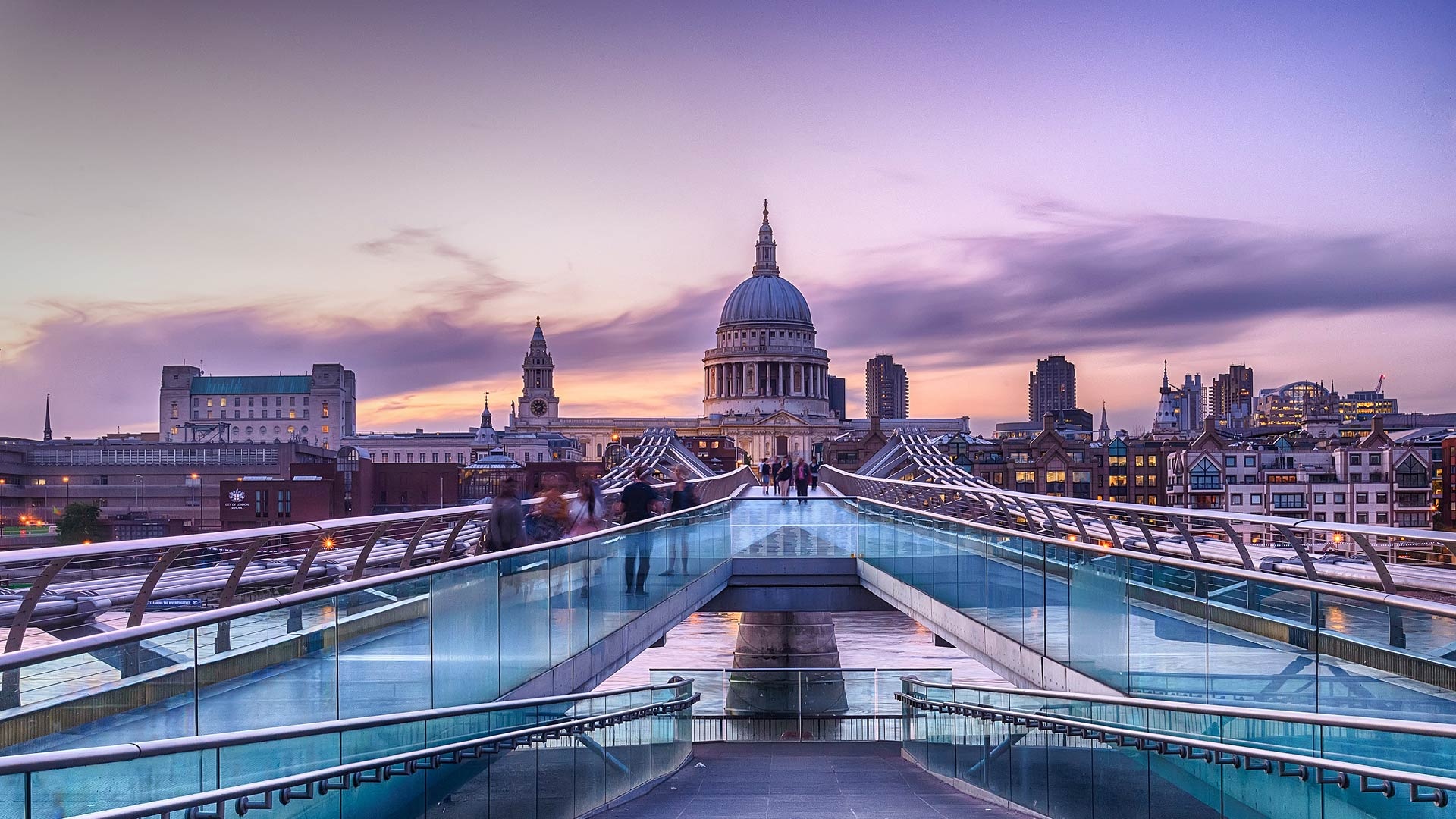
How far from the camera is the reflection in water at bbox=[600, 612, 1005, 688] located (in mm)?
37969

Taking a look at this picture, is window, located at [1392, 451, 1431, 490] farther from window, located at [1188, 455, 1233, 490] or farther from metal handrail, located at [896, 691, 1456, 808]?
metal handrail, located at [896, 691, 1456, 808]

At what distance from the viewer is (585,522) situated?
40.7 feet

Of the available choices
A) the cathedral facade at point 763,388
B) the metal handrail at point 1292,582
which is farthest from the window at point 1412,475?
the metal handrail at point 1292,582

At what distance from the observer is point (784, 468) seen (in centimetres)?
4559

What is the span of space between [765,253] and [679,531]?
6849 inches

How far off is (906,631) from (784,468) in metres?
12.3

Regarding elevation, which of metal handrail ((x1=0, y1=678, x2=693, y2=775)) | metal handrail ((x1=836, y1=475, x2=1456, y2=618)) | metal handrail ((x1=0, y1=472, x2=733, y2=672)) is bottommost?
metal handrail ((x1=0, y1=678, x2=693, y2=775))

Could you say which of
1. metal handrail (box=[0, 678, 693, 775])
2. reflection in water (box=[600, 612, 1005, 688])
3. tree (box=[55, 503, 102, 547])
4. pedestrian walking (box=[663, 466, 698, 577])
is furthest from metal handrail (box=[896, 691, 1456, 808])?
tree (box=[55, 503, 102, 547])

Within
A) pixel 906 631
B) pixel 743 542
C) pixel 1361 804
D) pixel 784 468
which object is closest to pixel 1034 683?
pixel 1361 804

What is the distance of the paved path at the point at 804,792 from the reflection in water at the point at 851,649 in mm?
17378

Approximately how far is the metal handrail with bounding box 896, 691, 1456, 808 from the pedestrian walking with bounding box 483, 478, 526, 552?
425cm

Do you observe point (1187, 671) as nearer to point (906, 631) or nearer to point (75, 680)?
point (75, 680)

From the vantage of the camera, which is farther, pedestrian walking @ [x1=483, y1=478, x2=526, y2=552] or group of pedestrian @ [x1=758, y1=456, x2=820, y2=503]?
group of pedestrian @ [x1=758, y1=456, x2=820, y2=503]

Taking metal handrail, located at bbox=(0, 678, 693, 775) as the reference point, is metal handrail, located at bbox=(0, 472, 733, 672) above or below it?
above
